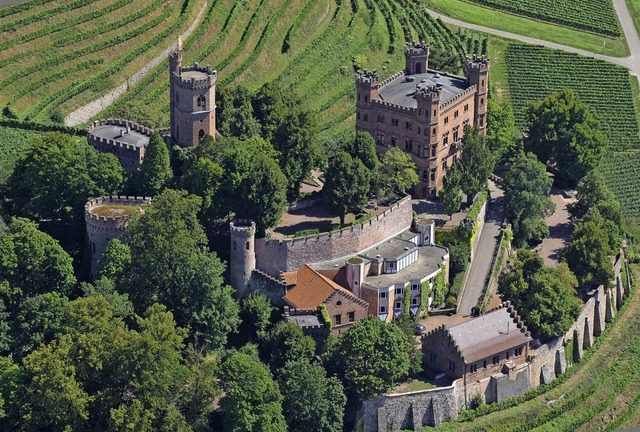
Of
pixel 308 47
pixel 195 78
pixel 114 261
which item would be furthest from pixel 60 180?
pixel 308 47

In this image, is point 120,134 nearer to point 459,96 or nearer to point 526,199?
point 459,96

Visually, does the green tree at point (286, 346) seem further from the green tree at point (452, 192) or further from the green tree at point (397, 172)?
the green tree at point (452, 192)

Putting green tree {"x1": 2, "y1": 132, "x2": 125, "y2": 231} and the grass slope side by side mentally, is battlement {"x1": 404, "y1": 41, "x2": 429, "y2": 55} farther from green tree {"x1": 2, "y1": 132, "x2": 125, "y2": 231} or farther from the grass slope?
green tree {"x1": 2, "y1": 132, "x2": 125, "y2": 231}

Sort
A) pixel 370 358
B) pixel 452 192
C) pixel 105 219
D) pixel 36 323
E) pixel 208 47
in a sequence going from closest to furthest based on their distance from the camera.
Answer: pixel 36 323, pixel 370 358, pixel 105 219, pixel 452 192, pixel 208 47

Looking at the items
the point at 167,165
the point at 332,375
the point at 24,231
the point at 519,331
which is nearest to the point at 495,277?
the point at 519,331

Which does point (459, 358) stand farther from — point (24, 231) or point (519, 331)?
point (24, 231)

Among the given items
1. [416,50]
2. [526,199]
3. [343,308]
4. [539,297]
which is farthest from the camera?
[416,50]

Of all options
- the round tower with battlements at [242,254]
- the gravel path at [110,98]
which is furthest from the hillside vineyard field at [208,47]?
the round tower with battlements at [242,254]
